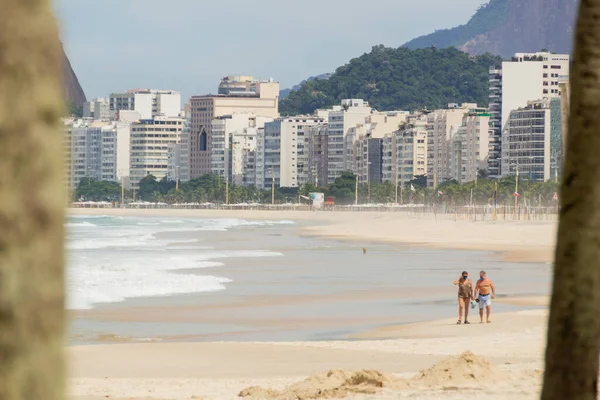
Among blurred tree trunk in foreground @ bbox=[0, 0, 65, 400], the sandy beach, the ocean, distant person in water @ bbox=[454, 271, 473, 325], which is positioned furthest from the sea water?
blurred tree trunk in foreground @ bbox=[0, 0, 65, 400]

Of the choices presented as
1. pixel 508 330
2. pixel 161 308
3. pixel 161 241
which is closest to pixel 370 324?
pixel 508 330

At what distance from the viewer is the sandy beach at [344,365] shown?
45.3 ft

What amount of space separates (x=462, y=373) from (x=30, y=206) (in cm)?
1304

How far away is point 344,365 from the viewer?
59.6 feet

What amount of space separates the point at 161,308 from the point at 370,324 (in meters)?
6.62

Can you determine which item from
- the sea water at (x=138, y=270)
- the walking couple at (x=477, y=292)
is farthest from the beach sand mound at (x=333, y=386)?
the walking couple at (x=477, y=292)

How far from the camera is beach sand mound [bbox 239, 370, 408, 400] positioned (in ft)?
44.6

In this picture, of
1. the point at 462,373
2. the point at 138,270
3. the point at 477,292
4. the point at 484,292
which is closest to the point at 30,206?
the point at 462,373

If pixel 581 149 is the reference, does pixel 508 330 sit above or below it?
below

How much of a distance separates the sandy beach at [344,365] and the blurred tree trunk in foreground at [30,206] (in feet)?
22.7

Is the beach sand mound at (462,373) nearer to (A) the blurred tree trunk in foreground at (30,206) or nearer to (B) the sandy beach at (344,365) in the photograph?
(B) the sandy beach at (344,365)

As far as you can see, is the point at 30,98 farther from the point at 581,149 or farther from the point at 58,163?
the point at 581,149

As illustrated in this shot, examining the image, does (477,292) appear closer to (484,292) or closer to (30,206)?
(484,292)

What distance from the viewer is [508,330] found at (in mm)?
→ 22703
